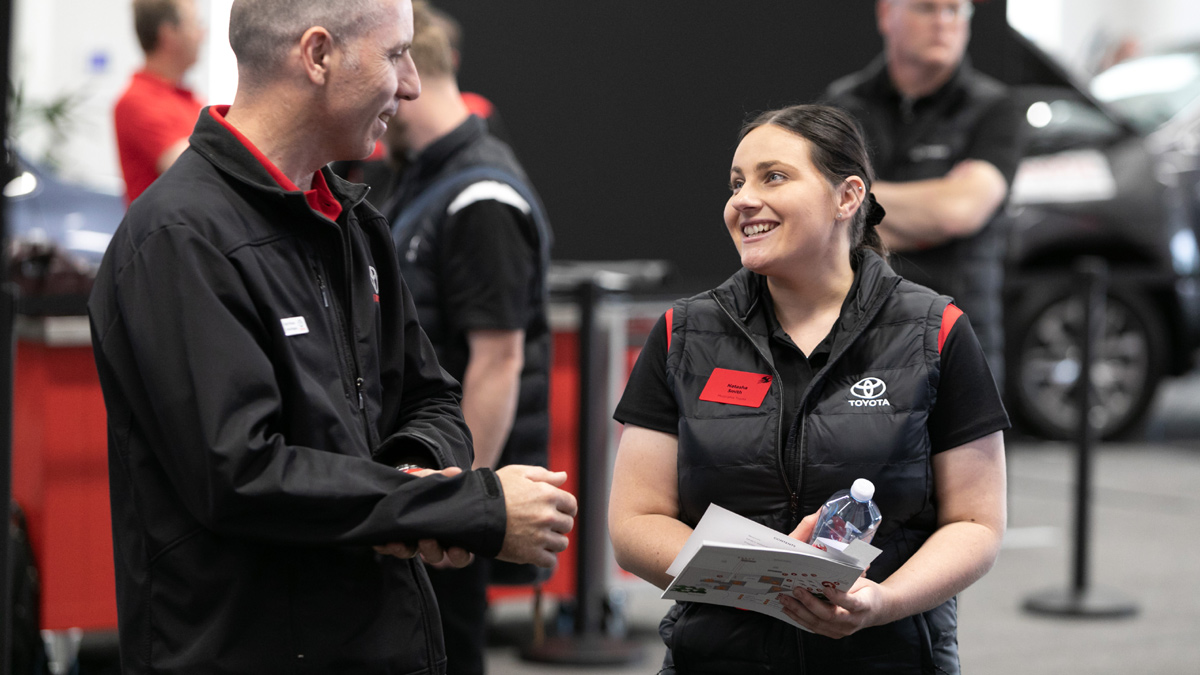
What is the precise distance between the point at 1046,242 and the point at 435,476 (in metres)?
7.25

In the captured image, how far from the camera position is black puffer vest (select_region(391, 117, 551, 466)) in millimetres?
3197

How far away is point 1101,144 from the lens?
8516mm

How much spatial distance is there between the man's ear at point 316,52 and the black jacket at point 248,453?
147 mm

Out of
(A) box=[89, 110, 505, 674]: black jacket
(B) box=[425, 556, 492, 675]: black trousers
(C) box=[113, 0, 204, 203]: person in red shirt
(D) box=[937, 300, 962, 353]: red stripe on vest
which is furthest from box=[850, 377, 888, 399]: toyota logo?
(C) box=[113, 0, 204, 203]: person in red shirt

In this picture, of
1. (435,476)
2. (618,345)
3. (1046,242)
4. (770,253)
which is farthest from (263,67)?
(1046,242)

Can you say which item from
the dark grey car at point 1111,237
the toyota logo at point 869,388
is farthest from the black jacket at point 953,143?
the dark grey car at point 1111,237

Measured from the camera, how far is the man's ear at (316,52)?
6.17 ft

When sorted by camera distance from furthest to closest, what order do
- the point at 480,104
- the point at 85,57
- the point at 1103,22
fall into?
the point at 1103,22 → the point at 85,57 → the point at 480,104

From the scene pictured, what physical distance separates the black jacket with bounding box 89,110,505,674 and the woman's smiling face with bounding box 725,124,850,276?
0.68 m

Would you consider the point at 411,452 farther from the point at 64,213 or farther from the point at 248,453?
the point at 64,213

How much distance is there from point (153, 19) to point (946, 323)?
3.38m

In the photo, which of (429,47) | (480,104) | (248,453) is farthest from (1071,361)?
(248,453)

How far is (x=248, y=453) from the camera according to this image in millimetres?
1677

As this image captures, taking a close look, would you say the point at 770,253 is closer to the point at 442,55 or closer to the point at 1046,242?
the point at 442,55
